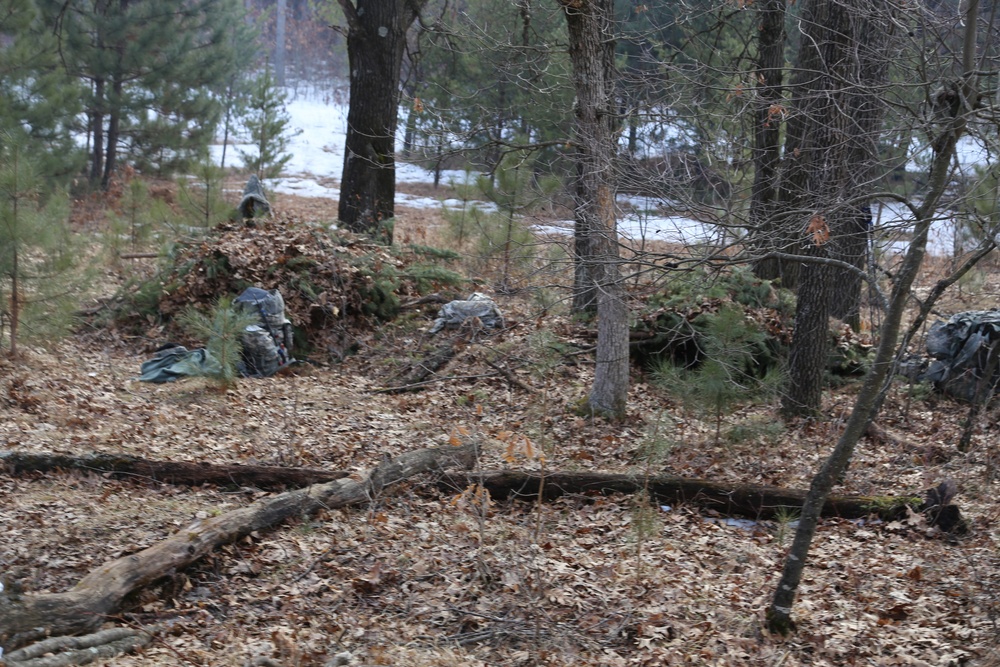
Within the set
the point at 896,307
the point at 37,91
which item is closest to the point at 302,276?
the point at 896,307

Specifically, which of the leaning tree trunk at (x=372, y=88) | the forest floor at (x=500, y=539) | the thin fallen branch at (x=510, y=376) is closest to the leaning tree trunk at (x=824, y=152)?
the forest floor at (x=500, y=539)

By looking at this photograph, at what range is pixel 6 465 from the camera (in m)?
6.27

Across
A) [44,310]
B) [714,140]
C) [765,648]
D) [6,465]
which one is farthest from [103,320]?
[765,648]

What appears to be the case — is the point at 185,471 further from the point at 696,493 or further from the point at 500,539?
the point at 696,493

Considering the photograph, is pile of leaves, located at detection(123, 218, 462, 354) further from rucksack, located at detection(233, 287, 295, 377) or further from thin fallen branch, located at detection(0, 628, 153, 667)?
thin fallen branch, located at detection(0, 628, 153, 667)

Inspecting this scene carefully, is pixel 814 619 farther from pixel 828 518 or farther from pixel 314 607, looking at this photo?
pixel 314 607

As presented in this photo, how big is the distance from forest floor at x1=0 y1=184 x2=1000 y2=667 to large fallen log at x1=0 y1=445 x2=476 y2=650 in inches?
4.8

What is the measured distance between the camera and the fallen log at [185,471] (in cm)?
635

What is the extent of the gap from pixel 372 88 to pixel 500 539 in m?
8.44

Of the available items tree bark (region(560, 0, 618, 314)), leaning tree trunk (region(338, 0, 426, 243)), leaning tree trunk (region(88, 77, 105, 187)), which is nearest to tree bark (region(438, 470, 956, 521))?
tree bark (region(560, 0, 618, 314))

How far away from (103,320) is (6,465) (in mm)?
4965

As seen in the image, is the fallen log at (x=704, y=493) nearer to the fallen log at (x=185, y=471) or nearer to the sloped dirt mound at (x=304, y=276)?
the fallen log at (x=185, y=471)

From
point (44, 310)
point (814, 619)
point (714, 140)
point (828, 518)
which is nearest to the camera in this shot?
point (814, 619)

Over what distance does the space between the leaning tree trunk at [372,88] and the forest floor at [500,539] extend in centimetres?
440
